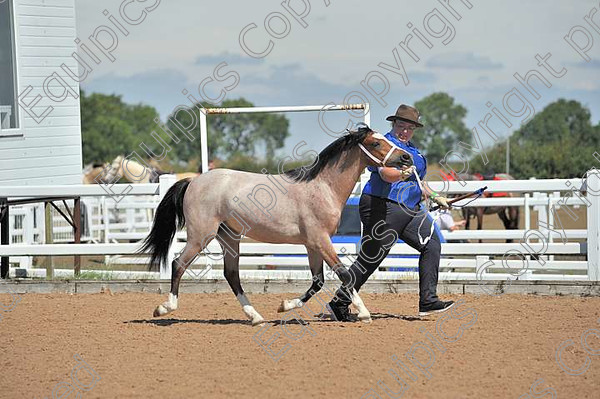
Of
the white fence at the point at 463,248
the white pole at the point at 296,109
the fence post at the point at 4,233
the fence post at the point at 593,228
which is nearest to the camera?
the fence post at the point at 593,228

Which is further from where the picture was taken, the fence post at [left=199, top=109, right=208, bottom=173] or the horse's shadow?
the fence post at [left=199, top=109, right=208, bottom=173]

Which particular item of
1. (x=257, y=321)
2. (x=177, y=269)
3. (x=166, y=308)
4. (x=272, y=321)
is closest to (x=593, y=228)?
(x=272, y=321)

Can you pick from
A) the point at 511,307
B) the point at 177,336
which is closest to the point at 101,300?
the point at 177,336

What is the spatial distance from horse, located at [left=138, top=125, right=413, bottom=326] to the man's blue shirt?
20 cm

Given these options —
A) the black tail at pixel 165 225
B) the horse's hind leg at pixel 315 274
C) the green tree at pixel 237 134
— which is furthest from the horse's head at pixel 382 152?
the green tree at pixel 237 134

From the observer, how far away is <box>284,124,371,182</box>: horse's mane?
809 cm

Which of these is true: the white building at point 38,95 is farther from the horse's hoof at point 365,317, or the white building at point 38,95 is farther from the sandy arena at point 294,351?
the horse's hoof at point 365,317

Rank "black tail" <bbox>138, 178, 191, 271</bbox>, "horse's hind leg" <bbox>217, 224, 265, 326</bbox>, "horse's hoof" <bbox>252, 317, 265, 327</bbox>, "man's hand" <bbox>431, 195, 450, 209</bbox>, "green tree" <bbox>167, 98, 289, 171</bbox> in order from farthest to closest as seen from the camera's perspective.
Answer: "green tree" <bbox>167, 98, 289, 171</bbox> < "black tail" <bbox>138, 178, 191, 271</bbox> < "horse's hind leg" <bbox>217, 224, 265, 326</bbox> < "man's hand" <bbox>431, 195, 450, 209</bbox> < "horse's hoof" <bbox>252, 317, 265, 327</bbox>

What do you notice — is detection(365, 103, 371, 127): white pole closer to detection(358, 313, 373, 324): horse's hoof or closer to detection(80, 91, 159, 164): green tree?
detection(358, 313, 373, 324): horse's hoof

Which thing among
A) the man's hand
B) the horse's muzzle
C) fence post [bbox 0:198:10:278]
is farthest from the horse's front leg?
fence post [bbox 0:198:10:278]

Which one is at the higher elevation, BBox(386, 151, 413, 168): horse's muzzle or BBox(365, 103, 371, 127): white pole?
BBox(365, 103, 371, 127): white pole

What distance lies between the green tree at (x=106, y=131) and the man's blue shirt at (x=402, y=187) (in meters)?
68.0

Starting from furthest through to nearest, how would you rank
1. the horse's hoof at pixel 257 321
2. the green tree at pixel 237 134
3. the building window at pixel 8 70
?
the green tree at pixel 237 134 < the building window at pixel 8 70 < the horse's hoof at pixel 257 321

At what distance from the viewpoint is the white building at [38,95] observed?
1285 cm
